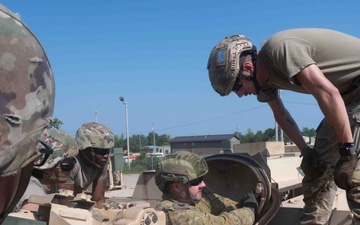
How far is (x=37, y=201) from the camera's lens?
3.06 meters

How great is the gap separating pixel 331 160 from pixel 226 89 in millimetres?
856

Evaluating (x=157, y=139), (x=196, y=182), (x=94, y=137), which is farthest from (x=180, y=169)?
(x=157, y=139)

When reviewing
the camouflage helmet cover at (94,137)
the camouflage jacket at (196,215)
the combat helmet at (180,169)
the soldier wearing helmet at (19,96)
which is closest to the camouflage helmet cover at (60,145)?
the camouflage helmet cover at (94,137)

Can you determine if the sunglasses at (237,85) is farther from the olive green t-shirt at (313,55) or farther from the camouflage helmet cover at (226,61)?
the olive green t-shirt at (313,55)

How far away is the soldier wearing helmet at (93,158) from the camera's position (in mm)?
6164

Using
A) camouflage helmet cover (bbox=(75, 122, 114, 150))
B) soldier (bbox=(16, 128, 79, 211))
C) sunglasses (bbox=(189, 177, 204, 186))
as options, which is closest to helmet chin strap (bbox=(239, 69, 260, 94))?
sunglasses (bbox=(189, 177, 204, 186))

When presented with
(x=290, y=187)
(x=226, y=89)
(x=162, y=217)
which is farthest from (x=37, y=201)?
(x=290, y=187)

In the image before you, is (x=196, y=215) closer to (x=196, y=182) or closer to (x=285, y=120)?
(x=196, y=182)

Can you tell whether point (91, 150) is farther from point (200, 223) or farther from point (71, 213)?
point (71, 213)

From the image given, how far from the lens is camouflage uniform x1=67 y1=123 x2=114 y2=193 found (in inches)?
242

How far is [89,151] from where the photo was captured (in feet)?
20.6

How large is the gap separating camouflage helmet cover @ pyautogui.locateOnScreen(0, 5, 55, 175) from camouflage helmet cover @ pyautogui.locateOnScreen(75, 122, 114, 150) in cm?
470

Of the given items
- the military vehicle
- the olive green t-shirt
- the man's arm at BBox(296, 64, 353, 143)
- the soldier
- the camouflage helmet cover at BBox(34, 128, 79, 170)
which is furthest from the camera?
the camouflage helmet cover at BBox(34, 128, 79, 170)

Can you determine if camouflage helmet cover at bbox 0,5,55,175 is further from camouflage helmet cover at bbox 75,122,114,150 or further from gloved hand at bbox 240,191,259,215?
camouflage helmet cover at bbox 75,122,114,150
